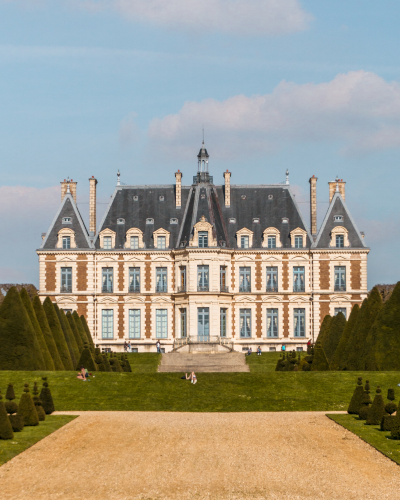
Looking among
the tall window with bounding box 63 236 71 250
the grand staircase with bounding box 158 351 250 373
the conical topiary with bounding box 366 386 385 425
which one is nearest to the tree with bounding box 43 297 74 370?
the grand staircase with bounding box 158 351 250 373

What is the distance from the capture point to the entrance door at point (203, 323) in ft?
170

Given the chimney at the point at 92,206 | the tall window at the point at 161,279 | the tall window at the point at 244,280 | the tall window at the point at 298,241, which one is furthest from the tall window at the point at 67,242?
the tall window at the point at 298,241

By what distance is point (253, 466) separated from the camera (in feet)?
54.3

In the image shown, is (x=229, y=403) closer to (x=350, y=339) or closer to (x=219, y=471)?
(x=350, y=339)

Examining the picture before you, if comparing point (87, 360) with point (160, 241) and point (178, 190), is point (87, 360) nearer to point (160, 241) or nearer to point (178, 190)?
point (160, 241)

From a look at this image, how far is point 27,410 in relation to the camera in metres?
22.2

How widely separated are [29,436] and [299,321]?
1395 inches

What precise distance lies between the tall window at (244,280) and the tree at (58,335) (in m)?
19.3

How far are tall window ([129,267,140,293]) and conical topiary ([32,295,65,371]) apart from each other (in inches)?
721

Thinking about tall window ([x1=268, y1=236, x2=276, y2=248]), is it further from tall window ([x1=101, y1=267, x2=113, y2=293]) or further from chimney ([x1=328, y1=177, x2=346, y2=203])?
tall window ([x1=101, y1=267, x2=113, y2=293])

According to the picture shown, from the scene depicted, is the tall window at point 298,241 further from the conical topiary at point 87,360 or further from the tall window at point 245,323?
the conical topiary at point 87,360

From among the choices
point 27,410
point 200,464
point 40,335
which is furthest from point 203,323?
point 200,464

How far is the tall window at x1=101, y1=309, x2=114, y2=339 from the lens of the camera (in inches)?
2125

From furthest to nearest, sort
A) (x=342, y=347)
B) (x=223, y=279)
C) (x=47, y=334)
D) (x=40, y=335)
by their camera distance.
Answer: (x=223, y=279)
(x=342, y=347)
(x=47, y=334)
(x=40, y=335)
